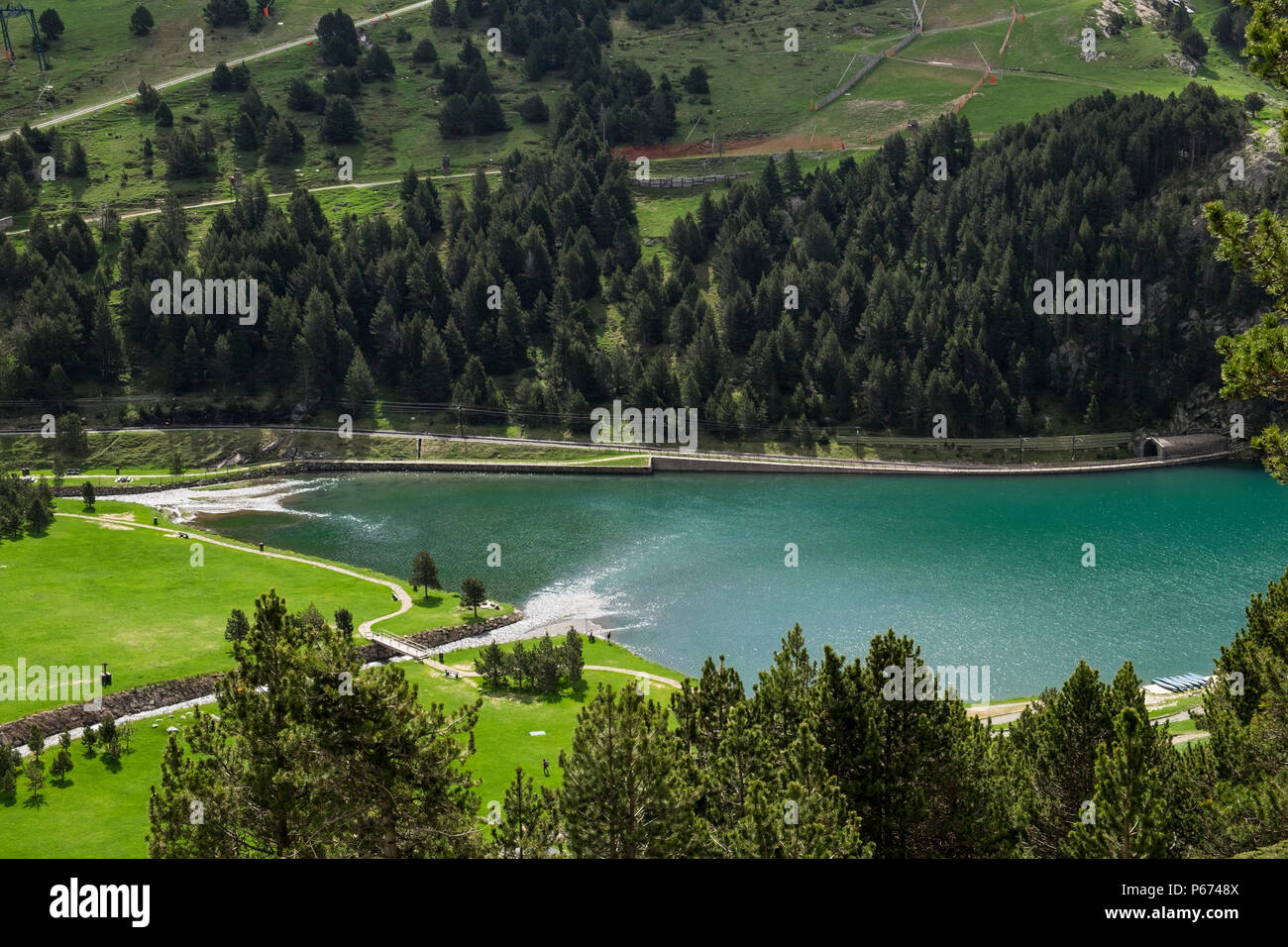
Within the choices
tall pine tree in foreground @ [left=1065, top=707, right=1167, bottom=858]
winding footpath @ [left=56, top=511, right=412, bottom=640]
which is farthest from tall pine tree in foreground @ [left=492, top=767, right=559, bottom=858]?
winding footpath @ [left=56, top=511, right=412, bottom=640]

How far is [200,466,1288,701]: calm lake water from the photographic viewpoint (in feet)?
265

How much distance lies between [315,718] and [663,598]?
6445 centimetres

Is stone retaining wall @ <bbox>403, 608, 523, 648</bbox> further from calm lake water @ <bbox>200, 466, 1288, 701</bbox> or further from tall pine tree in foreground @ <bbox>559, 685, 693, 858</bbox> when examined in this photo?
tall pine tree in foreground @ <bbox>559, 685, 693, 858</bbox>

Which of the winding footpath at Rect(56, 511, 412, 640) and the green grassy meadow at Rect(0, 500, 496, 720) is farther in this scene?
the winding footpath at Rect(56, 511, 412, 640)

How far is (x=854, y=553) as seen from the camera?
10288 centimetres

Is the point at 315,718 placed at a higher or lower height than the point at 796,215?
lower

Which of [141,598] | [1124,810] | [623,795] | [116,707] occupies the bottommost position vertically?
[116,707]

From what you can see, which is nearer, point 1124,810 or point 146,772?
point 1124,810

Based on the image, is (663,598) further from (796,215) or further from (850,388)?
(796,215)

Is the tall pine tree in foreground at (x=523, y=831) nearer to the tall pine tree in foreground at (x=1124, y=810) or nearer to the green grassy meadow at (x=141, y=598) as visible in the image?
the tall pine tree in foreground at (x=1124, y=810)

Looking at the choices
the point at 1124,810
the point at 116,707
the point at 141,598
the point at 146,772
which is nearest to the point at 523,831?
the point at 1124,810

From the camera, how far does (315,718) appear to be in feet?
96.6

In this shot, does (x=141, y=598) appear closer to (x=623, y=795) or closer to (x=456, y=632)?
(x=456, y=632)
